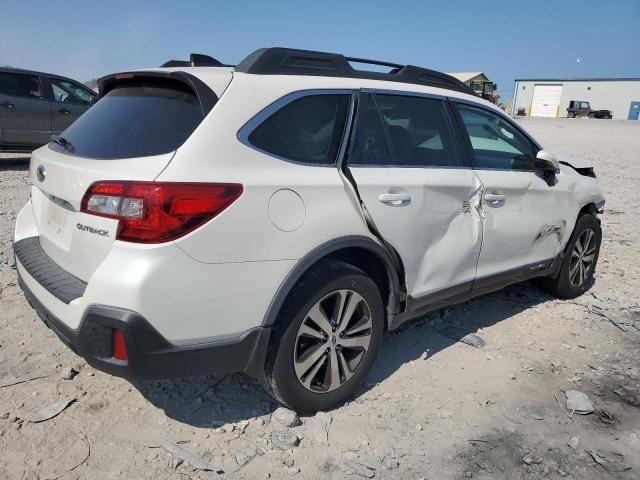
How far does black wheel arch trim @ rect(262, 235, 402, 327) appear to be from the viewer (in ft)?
7.86

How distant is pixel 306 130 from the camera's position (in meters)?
2.62

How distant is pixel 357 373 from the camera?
2932 millimetres

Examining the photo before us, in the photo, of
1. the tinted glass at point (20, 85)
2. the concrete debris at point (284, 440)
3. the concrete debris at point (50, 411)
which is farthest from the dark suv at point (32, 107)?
the concrete debris at point (284, 440)

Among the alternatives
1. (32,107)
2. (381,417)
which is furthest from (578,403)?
(32,107)

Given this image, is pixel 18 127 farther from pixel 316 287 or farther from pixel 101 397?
pixel 316 287

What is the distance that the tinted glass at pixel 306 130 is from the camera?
2449mm

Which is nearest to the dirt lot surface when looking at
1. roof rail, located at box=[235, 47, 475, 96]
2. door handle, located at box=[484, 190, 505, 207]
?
door handle, located at box=[484, 190, 505, 207]

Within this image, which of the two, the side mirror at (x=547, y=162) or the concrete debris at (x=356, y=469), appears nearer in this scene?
the concrete debris at (x=356, y=469)

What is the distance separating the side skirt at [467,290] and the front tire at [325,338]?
0.78 ft

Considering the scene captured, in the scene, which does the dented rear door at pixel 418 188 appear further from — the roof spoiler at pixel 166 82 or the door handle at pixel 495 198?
the roof spoiler at pixel 166 82

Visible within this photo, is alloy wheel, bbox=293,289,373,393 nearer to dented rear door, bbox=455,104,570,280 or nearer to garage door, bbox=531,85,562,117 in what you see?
dented rear door, bbox=455,104,570,280

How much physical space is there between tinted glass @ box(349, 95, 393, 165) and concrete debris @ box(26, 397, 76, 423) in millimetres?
2002

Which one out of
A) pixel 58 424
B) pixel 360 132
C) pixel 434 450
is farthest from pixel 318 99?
pixel 58 424

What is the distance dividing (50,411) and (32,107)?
9150 millimetres
